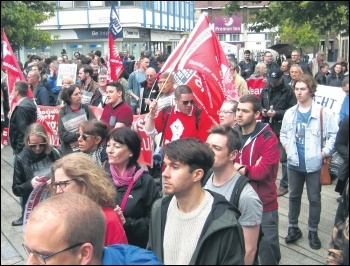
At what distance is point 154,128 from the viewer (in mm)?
4902

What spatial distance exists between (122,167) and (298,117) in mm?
1868

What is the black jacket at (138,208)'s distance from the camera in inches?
117

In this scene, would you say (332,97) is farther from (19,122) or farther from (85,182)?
(85,182)

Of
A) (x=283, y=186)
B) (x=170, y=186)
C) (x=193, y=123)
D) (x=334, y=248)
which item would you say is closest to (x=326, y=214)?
(x=283, y=186)

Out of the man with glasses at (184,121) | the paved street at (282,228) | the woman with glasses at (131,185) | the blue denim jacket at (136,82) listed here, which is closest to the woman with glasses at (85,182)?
the woman with glasses at (131,185)

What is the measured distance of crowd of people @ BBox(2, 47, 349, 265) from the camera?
1609 millimetres

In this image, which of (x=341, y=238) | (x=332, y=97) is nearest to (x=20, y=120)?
(x=332, y=97)

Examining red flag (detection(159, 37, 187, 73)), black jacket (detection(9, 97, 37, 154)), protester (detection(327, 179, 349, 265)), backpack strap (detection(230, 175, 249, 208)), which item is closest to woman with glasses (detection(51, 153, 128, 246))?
backpack strap (detection(230, 175, 249, 208))

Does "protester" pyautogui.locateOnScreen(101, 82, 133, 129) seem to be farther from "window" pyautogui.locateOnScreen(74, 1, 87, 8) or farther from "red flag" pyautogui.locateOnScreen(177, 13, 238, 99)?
"window" pyautogui.locateOnScreen(74, 1, 87, 8)

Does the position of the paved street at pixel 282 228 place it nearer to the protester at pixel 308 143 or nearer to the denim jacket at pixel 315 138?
the protester at pixel 308 143

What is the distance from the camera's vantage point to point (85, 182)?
8.34 ft

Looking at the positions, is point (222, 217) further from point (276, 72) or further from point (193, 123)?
point (276, 72)

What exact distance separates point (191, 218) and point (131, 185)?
1101mm

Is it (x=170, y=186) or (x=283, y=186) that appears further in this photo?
(x=283, y=186)
